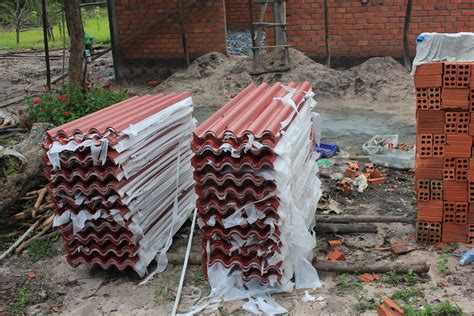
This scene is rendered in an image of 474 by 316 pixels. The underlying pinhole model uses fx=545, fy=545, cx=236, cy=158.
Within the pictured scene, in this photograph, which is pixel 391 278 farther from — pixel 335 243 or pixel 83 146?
pixel 83 146

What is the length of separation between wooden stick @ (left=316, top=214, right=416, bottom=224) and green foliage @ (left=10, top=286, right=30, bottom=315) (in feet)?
8.93

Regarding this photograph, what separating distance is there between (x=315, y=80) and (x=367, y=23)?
1.67m

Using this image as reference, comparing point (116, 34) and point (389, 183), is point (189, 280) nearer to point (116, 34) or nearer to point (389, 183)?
point (389, 183)

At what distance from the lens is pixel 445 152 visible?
4.63m

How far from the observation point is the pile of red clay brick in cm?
450

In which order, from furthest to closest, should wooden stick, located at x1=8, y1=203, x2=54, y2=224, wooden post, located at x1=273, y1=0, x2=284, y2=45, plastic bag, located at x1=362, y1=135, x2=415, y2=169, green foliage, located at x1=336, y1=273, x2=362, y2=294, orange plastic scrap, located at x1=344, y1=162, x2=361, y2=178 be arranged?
1. wooden post, located at x1=273, y1=0, x2=284, y2=45
2. plastic bag, located at x1=362, y1=135, x2=415, y2=169
3. orange plastic scrap, located at x1=344, y1=162, x2=361, y2=178
4. wooden stick, located at x1=8, y1=203, x2=54, y2=224
5. green foliage, located at x1=336, y1=273, x2=362, y2=294

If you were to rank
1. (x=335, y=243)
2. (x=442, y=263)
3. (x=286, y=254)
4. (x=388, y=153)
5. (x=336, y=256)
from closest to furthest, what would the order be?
(x=286, y=254) → (x=442, y=263) → (x=336, y=256) → (x=335, y=243) → (x=388, y=153)

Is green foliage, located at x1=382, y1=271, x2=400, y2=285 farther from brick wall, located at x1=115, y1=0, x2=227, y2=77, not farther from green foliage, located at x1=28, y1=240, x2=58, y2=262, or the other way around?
brick wall, located at x1=115, y1=0, x2=227, y2=77

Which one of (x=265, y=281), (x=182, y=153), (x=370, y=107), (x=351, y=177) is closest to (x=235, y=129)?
(x=265, y=281)

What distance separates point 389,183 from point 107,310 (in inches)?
143

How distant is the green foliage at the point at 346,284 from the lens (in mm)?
4156

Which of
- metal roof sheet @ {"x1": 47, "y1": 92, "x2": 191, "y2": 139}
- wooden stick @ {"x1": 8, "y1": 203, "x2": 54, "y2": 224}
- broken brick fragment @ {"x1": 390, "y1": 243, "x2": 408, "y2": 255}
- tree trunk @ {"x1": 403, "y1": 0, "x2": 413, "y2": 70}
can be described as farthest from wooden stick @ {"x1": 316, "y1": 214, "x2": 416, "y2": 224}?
tree trunk @ {"x1": 403, "y1": 0, "x2": 413, "y2": 70}

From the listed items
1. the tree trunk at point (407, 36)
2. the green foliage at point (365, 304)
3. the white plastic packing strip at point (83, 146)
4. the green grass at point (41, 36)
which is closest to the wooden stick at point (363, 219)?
the green foliage at point (365, 304)

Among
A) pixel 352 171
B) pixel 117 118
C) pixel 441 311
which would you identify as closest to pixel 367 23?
pixel 352 171
